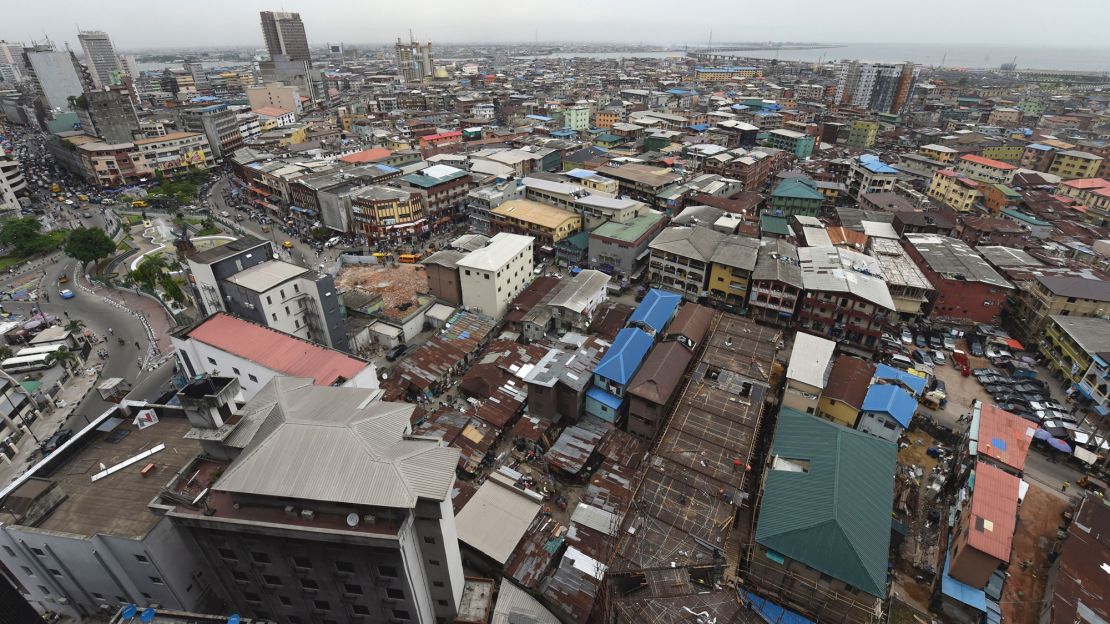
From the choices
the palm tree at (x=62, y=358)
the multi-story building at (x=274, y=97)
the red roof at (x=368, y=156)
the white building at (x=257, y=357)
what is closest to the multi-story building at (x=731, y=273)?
the white building at (x=257, y=357)

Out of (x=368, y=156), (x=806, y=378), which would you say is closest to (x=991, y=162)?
(x=806, y=378)

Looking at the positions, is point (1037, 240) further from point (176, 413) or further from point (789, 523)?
point (176, 413)

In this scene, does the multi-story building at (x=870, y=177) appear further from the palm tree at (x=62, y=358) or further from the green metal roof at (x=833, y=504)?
the palm tree at (x=62, y=358)

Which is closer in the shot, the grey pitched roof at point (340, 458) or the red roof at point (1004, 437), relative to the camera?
the grey pitched roof at point (340, 458)

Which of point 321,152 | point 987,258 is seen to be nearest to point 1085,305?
point 987,258

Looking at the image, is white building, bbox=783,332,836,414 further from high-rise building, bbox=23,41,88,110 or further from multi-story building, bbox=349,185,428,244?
high-rise building, bbox=23,41,88,110

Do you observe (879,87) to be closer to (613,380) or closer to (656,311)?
(656,311)
